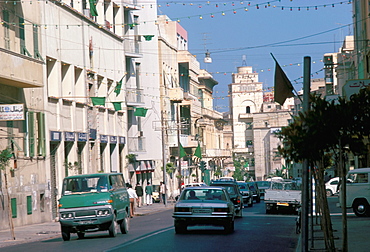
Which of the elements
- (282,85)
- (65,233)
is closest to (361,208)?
(65,233)

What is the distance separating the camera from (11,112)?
3084 centimetres

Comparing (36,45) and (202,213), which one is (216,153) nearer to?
(36,45)

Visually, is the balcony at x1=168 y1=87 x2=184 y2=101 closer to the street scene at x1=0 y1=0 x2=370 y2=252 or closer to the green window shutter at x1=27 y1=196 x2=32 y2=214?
the street scene at x1=0 y1=0 x2=370 y2=252

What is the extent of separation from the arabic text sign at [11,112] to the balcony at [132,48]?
1026 inches

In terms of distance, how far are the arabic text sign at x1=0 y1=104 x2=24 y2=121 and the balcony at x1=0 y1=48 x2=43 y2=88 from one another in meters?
1.17

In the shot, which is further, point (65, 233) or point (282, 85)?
point (65, 233)

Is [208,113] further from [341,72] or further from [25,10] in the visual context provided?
[25,10]

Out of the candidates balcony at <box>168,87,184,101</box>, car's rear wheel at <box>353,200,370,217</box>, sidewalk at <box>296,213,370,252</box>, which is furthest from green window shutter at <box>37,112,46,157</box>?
balcony at <box>168,87,184,101</box>

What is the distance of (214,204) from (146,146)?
129 feet

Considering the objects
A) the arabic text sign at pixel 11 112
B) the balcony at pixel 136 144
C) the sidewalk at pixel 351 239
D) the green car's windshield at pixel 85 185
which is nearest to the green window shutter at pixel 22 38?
the arabic text sign at pixel 11 112

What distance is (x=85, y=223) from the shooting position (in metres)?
22.2

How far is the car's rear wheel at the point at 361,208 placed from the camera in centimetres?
3353

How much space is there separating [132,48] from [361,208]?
2808 centimetres

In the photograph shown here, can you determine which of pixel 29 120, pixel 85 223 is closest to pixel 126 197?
pixel 85 223
